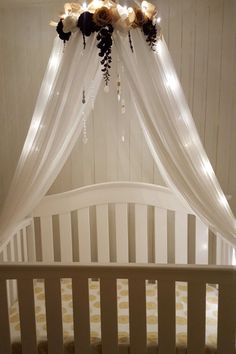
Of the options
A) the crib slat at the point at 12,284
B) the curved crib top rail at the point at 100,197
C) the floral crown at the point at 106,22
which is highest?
the floral crown at the point at 106,22

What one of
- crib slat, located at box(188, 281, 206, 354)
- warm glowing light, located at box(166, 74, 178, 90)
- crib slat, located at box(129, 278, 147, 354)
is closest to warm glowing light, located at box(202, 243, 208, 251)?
crib slat, located at box(188, 281, 206, 354)

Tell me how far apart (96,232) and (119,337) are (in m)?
0.98

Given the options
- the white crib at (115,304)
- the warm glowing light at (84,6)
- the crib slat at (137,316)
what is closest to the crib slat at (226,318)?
the white crib at (115,304)

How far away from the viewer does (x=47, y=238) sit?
99.0 inches

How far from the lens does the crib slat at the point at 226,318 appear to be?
1.59m

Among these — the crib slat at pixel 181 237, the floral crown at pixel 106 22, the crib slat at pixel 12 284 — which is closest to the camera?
the floral crown at pixel 106 22

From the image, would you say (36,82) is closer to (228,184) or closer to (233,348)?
Result: (228,184)

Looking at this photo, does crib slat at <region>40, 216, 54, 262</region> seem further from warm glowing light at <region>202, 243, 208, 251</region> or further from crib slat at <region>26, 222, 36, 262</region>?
warm glowing light at <region>202, 243, 208, 251</region>

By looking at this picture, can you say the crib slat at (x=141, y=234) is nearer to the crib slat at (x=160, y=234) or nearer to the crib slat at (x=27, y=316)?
the crib slat at (x=160, y=234)

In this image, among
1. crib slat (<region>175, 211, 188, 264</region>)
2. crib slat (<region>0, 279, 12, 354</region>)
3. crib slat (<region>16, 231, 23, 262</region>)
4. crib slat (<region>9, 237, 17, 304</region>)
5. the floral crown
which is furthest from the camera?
crib slat (<region>175, 211, 188, 264</region>)

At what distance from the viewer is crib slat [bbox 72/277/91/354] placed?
162cm

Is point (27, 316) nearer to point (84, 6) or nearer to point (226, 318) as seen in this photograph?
point (226, 318)

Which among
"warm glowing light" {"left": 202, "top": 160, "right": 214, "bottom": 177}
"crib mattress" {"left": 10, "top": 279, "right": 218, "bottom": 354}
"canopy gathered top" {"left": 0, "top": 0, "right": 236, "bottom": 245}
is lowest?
"crib mattress" {"left": 10, "top": 279, "right": 218, "bottom": 354}

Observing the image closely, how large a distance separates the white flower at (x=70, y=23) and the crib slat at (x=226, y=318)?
1.44 meters
